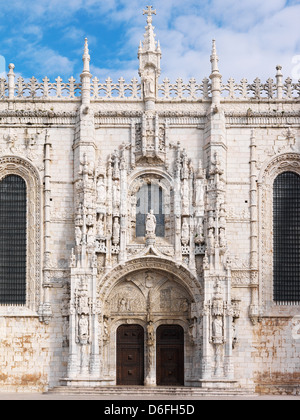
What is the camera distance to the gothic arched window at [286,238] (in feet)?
116

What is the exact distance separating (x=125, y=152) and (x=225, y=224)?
4955 mm

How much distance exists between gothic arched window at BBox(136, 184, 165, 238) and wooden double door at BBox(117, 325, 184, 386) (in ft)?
12.6

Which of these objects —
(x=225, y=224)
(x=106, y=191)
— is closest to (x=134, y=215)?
(x=106, y=191)

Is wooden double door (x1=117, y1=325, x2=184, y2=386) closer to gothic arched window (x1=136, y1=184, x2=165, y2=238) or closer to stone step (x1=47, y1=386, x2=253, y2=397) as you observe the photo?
stone step (x1=47, y1=386, x2=253, y2=397)

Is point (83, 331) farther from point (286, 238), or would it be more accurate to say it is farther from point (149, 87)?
point (149, 87)

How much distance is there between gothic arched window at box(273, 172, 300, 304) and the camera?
35312 mm

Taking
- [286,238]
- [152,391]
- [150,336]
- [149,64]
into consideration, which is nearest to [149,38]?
[149,64]

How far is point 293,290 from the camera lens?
3531 centimetres

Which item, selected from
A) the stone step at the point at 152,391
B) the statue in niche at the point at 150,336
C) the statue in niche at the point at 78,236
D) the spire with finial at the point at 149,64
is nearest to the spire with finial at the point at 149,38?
the spire with finial at the point at 149,64

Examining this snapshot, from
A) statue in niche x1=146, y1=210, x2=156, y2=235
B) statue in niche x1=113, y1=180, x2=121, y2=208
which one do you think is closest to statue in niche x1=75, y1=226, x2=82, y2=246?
statue in niche x1=113, y1=180, x2=121, y2=208

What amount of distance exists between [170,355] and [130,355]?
→ 1.56 m

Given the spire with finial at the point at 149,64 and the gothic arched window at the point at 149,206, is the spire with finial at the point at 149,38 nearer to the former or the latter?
the spire with finial at the point at 149,64
